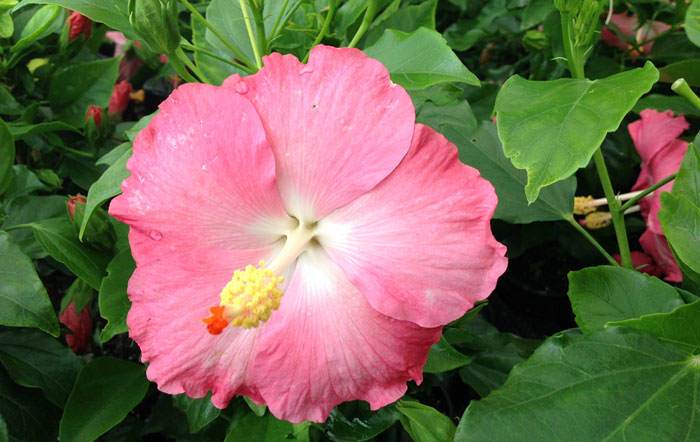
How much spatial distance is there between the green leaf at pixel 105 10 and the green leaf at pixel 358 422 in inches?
21.7

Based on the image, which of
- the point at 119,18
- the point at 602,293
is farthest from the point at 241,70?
the point at 602,293

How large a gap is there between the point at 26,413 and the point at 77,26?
705 millimetres

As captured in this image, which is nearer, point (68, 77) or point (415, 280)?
point (415, 280)

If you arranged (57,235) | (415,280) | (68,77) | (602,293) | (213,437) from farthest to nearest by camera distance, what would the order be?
(68,77) < (213,437) < (57,235) < (602,293) < (415,280)

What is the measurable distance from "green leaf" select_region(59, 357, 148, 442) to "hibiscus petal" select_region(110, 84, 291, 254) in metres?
0.37

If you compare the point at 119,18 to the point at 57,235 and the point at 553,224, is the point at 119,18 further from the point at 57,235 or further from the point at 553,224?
the point at 553,224

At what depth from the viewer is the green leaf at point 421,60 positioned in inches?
31.6

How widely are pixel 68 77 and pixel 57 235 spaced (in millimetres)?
482

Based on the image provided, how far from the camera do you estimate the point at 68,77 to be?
1.31 meters

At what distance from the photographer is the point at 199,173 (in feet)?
2.26

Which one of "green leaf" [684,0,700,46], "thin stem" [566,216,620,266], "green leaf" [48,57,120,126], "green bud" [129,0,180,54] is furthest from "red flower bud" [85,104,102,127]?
"green leaf" [684,0,700,46]

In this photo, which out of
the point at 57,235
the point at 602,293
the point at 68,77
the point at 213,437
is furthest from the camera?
the point at 68,77

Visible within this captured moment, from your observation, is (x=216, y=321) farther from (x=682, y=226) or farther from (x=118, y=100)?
(x=118, y=100)

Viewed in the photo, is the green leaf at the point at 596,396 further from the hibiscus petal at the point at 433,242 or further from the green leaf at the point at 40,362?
the green leaf at the point at 40,362
